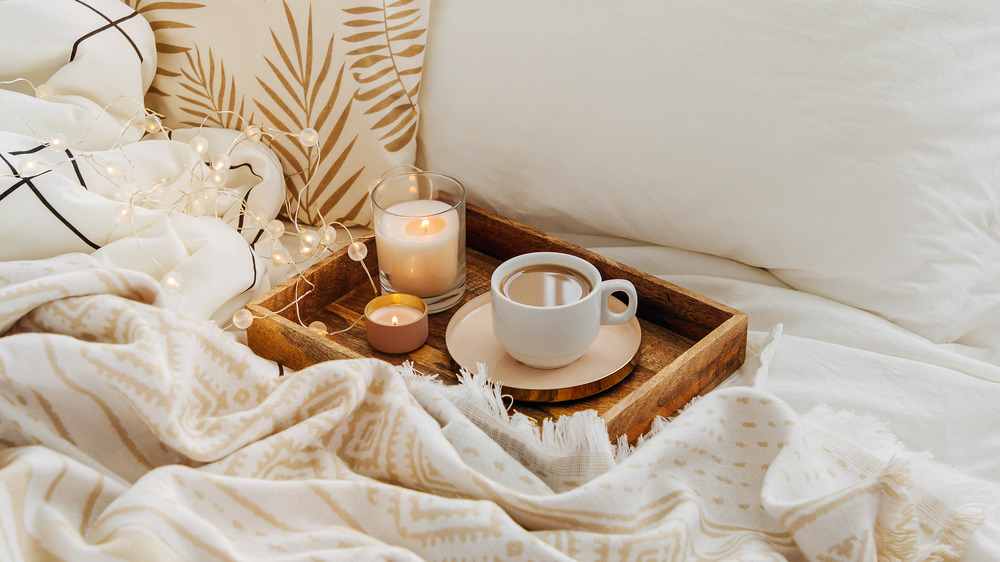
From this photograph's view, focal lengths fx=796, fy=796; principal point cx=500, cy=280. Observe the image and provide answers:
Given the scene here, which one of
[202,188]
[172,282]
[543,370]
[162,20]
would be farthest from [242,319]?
[162,20]

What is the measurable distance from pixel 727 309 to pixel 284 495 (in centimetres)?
44

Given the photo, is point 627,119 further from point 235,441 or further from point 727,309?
point 235,441

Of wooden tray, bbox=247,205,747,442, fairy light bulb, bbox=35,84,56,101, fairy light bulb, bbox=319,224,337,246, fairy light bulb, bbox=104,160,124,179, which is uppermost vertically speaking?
fairy light bulb, bbox=35,84,56,101

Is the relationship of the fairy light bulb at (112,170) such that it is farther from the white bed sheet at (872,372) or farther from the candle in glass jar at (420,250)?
the white bed sheet at (872,372)

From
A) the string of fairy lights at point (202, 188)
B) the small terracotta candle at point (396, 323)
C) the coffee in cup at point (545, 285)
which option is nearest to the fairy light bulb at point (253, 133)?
the string of fairy lights at point (202, 188)

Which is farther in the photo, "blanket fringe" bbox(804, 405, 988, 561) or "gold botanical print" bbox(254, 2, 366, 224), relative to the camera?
"gold botanical print" bbox(254, 2, 366, 224)

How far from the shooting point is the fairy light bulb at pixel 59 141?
77 centimetres

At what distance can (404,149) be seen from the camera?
943 millimetres

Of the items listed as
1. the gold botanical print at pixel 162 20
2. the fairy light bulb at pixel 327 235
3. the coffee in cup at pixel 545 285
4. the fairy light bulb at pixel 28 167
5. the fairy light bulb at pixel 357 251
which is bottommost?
the fairy light bulb at pixel 357 251

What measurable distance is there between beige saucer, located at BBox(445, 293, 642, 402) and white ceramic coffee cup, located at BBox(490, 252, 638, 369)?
0.05 feet

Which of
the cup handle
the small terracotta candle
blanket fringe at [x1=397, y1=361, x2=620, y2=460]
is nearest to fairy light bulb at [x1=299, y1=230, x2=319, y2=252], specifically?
the small terracotta candle

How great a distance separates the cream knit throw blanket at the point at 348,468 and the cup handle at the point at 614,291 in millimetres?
122

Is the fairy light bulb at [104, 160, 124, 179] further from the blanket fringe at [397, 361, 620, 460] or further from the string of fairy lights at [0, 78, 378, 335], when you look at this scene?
the blanket fringe at [397, 361, 620, 460]

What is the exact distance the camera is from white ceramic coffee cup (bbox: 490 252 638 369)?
68 cm
